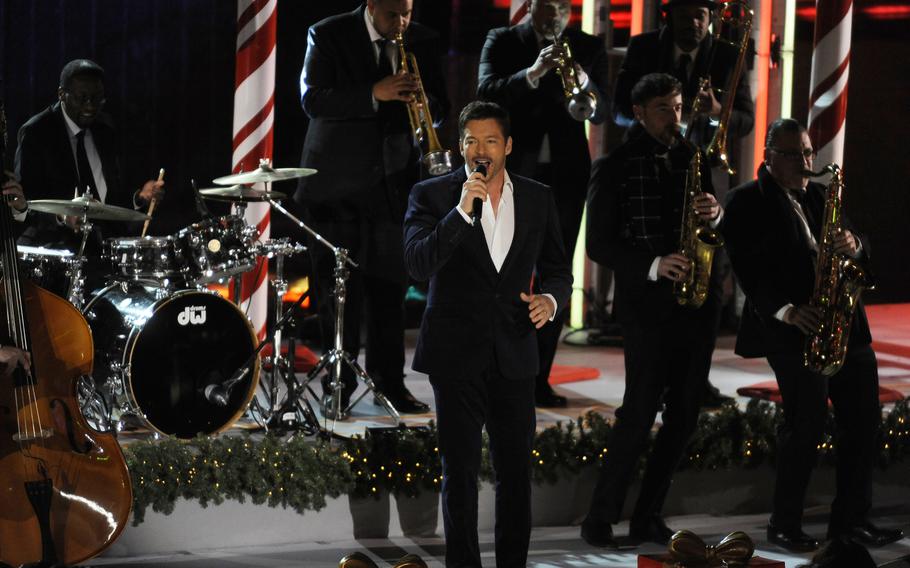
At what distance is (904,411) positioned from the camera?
691 centimetres

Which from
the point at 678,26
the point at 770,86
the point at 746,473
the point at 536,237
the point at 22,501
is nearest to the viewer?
the point at 22,501

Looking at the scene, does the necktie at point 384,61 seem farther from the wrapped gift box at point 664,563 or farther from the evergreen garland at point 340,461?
the wrapped gift box at point 664,563

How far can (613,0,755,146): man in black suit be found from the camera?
7.05 meters

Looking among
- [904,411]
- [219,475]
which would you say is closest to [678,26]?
[904,411]

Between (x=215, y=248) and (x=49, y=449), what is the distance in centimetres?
189

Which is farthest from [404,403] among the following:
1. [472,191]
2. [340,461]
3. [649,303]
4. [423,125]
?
[472,191]

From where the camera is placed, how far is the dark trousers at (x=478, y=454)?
195 inches

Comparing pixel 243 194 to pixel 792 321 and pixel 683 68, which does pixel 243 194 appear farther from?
pixel 792 321

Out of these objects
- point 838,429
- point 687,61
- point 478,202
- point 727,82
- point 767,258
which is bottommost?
point 838,429

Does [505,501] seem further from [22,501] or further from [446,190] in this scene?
[22,501]

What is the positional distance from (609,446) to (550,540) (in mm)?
512

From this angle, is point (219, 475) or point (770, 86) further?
point (770, 86)

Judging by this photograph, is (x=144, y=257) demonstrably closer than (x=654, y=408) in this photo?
No

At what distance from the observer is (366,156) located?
678cm
